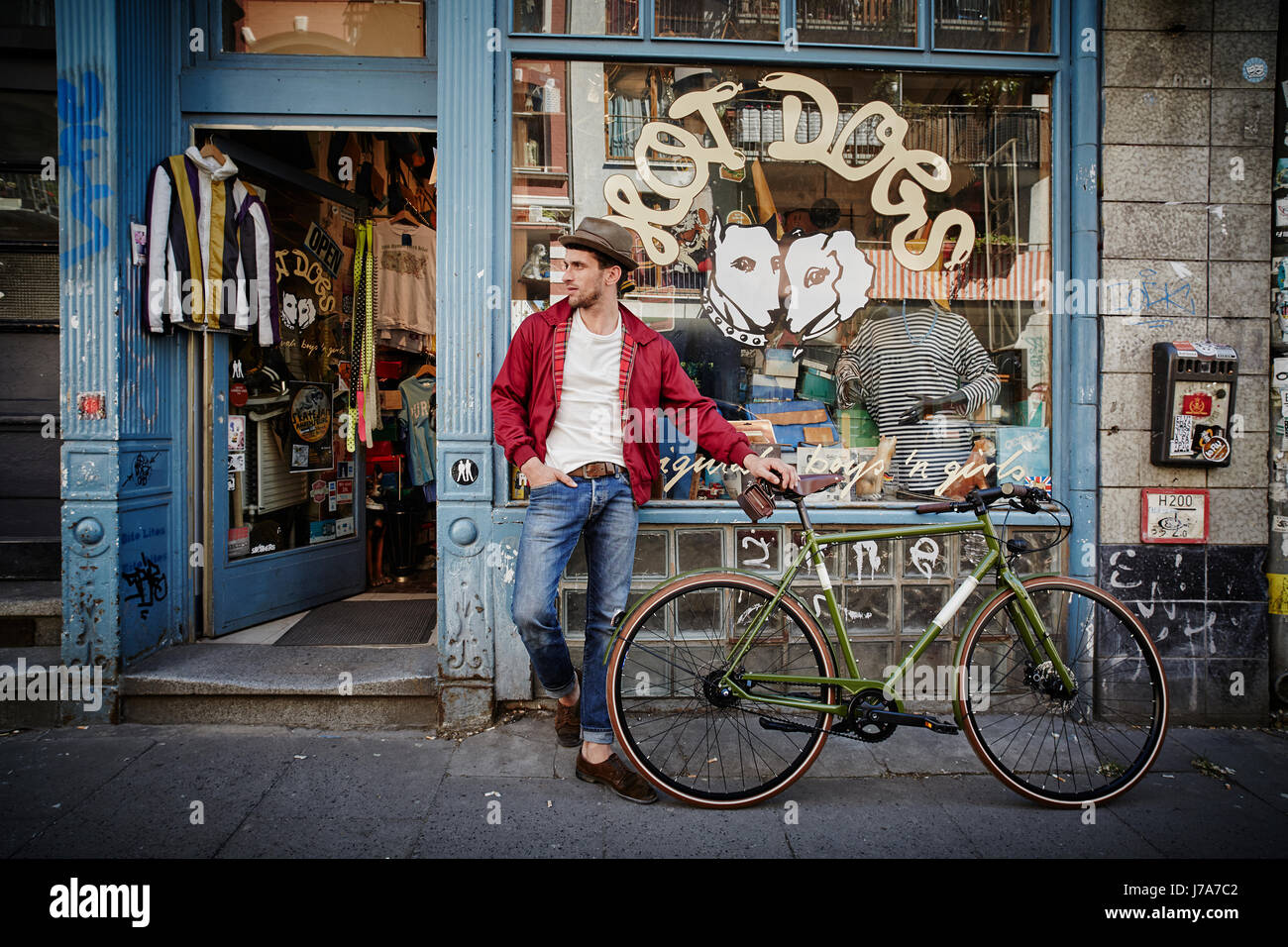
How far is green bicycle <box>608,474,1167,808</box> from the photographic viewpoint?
9.88 feet

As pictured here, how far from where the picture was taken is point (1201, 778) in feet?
10.9

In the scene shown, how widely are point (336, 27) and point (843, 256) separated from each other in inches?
126

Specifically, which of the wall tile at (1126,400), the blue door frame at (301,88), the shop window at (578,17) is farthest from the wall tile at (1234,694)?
the blue door frame at (301,88)

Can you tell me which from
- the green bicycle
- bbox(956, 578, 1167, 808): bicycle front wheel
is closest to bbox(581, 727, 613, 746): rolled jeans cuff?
the green bicycle

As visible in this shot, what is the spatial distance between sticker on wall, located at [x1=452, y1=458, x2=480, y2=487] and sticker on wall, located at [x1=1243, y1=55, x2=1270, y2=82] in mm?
4509

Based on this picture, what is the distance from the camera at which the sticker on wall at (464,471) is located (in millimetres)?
3713

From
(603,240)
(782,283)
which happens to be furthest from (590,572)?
(782,283)

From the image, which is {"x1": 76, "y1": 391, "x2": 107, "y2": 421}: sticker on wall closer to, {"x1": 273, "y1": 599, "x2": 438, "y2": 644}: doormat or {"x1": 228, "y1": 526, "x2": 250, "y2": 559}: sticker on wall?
{"x1": 228, "y1": 526, "x2": 250, "y2": 559}: sticker on wall

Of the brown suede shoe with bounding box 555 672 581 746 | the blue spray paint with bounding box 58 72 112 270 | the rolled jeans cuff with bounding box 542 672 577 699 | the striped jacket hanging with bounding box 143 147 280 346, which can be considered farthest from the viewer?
the striped jacket hanging with bounding box 143 147 280 346

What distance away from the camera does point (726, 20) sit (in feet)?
13.0

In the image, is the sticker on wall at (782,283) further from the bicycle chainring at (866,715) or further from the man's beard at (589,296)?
the bicycle chainring at (866,715)

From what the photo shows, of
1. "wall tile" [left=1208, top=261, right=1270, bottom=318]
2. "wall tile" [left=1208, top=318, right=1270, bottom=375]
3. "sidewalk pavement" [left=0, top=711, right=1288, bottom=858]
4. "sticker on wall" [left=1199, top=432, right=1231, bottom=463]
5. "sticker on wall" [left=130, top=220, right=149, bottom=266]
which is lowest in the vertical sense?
"sidewalk pavement" [left=0, top=711, right=1288, bottom=858]

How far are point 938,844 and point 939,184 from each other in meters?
3.37

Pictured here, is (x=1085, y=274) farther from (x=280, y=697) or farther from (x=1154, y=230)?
(x=280, y=697)
